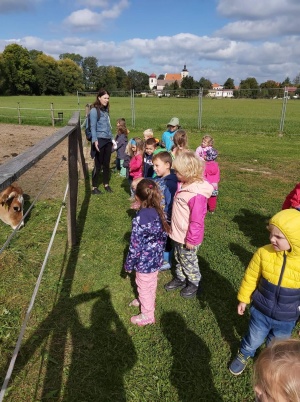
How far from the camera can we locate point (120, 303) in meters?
3.17

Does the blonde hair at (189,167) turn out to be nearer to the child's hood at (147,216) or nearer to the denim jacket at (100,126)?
the child's hood at (147,216)

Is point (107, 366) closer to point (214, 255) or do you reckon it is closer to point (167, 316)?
point (167, 316)

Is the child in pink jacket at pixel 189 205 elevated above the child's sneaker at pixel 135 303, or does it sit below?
above

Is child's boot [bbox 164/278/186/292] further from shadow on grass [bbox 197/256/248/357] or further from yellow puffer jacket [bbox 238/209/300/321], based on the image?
yellow puffer jacket [bbox 238/209/300/321]

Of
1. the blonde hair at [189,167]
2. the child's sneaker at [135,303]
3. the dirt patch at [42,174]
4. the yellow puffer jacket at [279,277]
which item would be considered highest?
the blonde hair at [189,167]

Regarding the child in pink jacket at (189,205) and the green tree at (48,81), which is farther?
the green tree at (48,81)

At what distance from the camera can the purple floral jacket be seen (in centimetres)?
264

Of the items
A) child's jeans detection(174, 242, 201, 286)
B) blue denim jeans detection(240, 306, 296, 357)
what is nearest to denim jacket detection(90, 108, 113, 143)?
child's jeans detection(174, 242, 201, 286)

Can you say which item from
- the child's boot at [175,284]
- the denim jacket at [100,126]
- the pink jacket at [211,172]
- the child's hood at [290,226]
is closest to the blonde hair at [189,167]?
the child's hood at [290,226]

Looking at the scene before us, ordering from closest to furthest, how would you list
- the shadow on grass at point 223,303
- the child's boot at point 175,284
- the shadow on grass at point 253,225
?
the shadow on grass at point 223,303, the child's boot at point 175,284, the shadow on grass at point 253,225

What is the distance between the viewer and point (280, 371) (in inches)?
38.0

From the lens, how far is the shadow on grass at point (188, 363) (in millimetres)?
2252

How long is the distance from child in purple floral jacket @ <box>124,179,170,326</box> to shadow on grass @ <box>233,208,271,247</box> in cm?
219

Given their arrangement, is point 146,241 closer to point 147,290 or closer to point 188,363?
point 147,290
